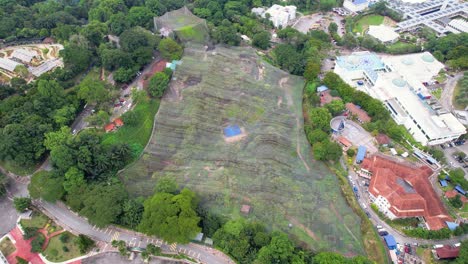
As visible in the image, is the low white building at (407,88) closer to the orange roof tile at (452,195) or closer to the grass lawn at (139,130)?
the orange roof tile at (452,195)

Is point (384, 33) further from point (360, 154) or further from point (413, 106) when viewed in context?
point (360, 154)

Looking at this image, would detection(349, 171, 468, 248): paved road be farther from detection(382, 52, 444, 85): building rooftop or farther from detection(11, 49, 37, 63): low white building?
detection(11, 49, 37, 63): low white building

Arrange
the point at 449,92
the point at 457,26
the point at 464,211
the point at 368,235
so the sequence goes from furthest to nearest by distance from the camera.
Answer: the point at 457,26 → the point at 449,92 → the point at 464,211 → the point at 368,235

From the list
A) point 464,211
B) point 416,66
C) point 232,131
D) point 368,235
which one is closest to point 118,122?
point 232,131

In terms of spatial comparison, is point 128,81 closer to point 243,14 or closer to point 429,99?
point 243,14

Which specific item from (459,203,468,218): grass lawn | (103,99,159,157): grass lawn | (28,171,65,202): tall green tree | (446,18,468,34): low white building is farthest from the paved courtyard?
(446,18,468,34): low white building

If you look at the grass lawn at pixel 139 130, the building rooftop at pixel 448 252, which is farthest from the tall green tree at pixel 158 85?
the building rooftop at pixel 448 252
